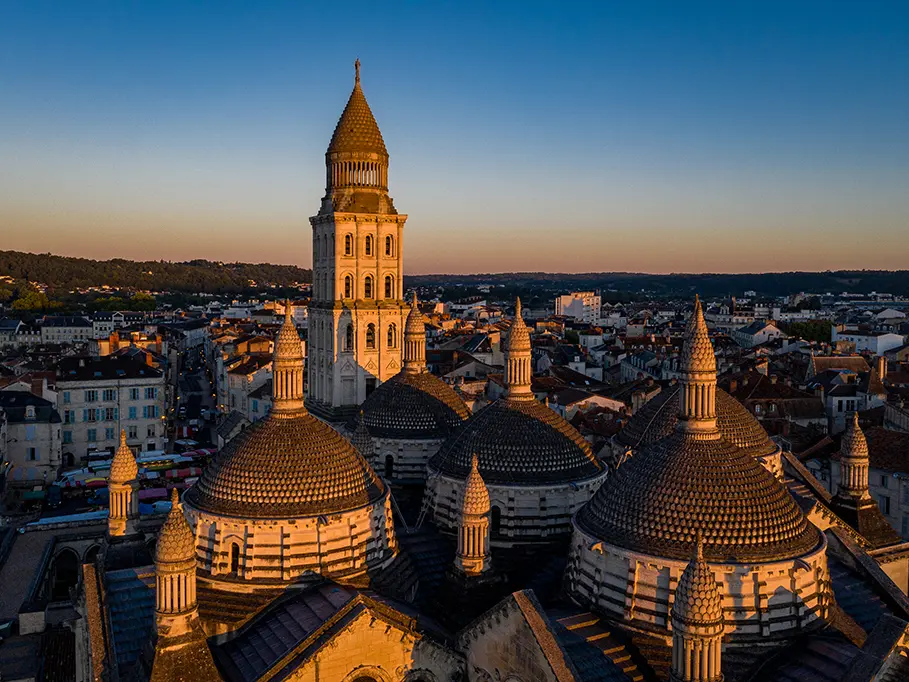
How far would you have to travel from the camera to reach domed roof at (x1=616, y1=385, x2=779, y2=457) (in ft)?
99.7

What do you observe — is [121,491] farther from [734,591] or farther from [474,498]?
[734,591]

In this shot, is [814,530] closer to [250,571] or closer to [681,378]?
[681,378]

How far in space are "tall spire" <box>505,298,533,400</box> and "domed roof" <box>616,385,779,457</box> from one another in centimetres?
452

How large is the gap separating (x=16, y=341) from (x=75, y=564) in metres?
110

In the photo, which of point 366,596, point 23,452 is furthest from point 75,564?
point 366,596

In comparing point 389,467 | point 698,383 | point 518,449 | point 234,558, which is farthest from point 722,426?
point 234,558

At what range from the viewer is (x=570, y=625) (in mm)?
20781

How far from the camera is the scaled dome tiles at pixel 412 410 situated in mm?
35344

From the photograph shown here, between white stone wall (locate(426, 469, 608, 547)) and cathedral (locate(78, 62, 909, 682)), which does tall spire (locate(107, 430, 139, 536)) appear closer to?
cathedral (locate(78, 62, 909, 682))

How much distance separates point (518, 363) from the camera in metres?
31.2

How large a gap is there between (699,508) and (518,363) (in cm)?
1092

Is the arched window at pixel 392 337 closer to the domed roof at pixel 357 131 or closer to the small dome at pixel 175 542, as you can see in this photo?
the domed roof at pixel 357 131

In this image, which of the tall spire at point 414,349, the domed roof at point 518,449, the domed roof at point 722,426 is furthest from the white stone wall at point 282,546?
the tall spire at point 414,349

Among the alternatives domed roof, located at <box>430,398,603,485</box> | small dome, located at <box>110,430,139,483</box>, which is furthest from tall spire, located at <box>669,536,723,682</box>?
small dome, located at <box>110,430,139,483</box>
